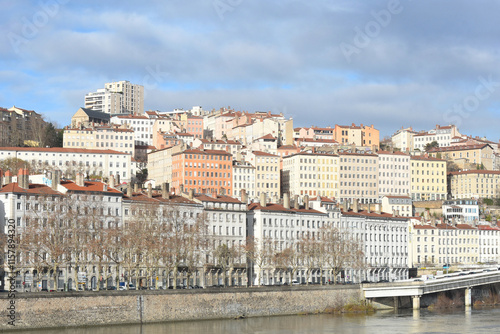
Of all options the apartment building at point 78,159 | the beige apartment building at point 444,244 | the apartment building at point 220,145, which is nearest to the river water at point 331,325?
the beige apartment building at point 444,244

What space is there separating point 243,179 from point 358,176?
957 inches

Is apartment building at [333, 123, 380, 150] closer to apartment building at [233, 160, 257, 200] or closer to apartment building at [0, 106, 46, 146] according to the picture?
apartment building at [233, 160, 257, 200]

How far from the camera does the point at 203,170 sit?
151m

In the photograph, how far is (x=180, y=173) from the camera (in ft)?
495

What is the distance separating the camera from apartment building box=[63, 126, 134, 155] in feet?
582

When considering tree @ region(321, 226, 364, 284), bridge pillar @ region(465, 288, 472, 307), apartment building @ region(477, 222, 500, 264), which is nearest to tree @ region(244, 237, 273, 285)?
tree @ region(321, 226, 364, 284)

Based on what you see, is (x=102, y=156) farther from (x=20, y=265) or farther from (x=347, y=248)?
(x=20, y=265)

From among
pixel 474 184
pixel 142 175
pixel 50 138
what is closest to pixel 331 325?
pixel 142 175

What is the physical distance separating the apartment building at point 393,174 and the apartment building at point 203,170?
109 ft

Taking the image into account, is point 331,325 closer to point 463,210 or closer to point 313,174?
point 313,174

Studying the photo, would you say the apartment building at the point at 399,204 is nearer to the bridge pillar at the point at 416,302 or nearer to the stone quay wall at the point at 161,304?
the bridge pillar at the point at 416,302

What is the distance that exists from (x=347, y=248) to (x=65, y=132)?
9179 centimetres

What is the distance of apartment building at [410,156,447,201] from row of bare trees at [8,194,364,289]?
250 ft

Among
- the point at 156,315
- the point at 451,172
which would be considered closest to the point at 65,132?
the point at 451,172
